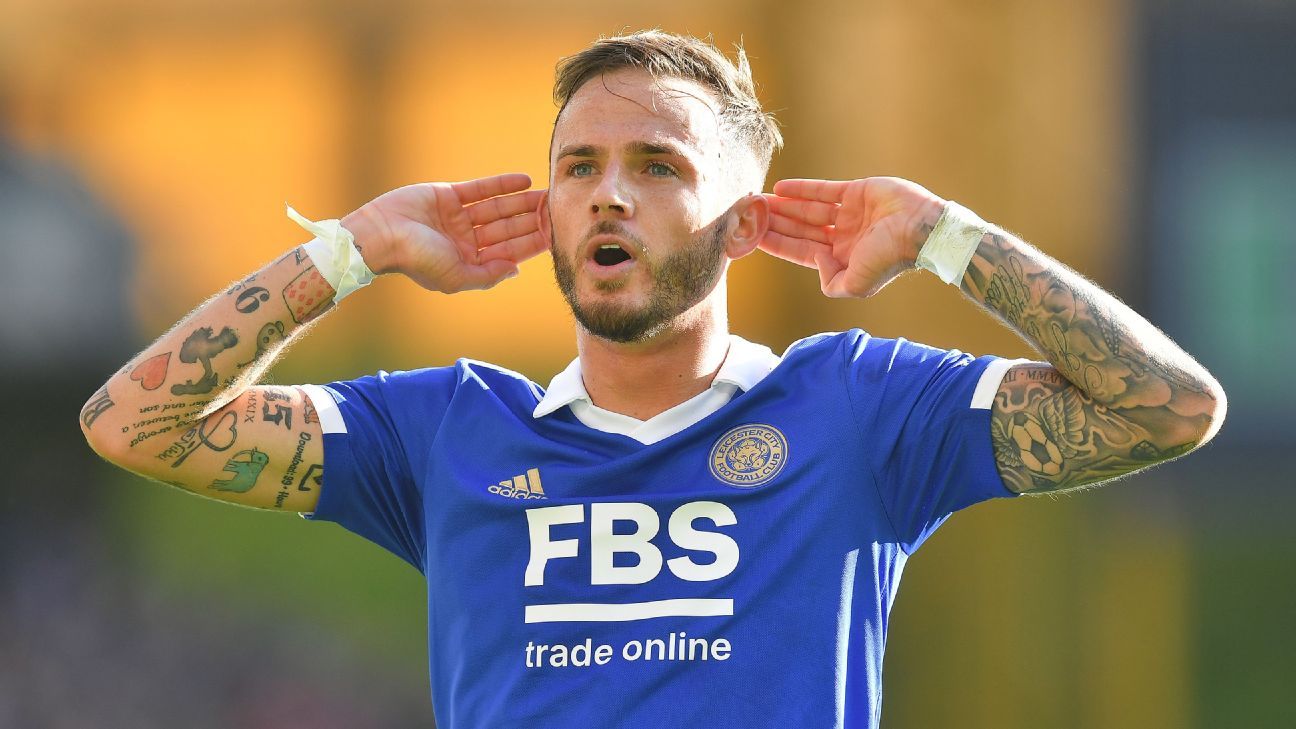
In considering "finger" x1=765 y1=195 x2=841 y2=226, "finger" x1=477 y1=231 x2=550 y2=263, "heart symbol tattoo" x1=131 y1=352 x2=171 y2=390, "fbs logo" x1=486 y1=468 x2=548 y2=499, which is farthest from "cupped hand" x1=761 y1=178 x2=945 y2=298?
"heart symbol tattoo" x1=131 y1=352 x2=171 y2=390

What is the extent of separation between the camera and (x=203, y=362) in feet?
10.3

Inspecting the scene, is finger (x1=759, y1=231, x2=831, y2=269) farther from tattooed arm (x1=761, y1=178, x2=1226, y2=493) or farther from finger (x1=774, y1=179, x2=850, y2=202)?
tattooed arm (x1=761, y1=178, x2=1226, y2=493)

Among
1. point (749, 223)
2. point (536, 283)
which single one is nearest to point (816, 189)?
point (749, 223)

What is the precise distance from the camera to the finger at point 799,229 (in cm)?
346

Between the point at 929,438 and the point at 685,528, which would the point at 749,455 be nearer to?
the point at 685,528

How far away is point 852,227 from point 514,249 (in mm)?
770

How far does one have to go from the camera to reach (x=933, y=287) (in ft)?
23.7

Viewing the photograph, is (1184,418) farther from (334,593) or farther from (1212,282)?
(334,593)

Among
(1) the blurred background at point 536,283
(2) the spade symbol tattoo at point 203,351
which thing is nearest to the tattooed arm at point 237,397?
(2) the spade symbol tattoo at point 203,351

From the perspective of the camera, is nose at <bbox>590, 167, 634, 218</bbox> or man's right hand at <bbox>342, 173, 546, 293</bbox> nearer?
nose at <bbox>590, 167, 634, 218</bbox>

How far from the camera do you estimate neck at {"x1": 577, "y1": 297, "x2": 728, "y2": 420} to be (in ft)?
11.0

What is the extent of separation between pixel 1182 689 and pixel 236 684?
4.40 metres

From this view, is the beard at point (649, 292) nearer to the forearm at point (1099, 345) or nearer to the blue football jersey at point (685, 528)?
the blue football jersey at point (685, 528)

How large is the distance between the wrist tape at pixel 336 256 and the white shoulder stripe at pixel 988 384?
1298 mm
